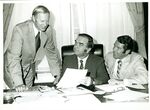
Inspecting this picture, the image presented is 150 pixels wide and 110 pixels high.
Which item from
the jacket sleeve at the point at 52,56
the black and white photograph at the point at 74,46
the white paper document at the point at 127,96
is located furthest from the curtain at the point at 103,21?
the white paper document at the point at 127,96

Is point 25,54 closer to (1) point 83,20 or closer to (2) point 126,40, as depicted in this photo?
(1) point 83,20

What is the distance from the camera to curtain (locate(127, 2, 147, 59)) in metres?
1.64

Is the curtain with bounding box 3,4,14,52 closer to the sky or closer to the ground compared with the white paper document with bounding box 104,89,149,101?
closer to the sky

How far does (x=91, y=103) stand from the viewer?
1.52 metres

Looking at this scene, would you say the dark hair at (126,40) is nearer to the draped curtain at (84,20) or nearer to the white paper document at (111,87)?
the draped curtain at (84,20)

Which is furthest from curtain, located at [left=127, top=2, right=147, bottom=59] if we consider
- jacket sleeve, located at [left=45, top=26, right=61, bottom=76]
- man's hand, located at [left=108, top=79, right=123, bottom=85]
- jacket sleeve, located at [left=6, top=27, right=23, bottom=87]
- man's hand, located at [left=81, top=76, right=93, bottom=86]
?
jacket sleeve, located at [left=6, top=27, right=23, bottom=87]

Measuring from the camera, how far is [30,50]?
5.42 feet

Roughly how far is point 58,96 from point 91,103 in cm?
21

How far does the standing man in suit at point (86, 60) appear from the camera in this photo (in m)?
1.61

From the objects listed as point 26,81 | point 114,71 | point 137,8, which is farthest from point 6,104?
point 137,8

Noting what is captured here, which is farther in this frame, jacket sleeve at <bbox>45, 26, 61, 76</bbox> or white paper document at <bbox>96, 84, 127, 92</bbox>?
jacket sleeve at <bbox>45, 26, 61, 76</bbox>

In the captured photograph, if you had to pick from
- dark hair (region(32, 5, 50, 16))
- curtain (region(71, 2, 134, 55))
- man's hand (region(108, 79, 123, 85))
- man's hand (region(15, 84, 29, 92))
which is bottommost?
man's hand (region(15, 84, 29, 92))

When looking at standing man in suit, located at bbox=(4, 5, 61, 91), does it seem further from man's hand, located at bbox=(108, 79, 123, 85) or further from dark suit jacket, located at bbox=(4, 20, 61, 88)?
man's hand, located at bbox=(108, 79, 123, 85)

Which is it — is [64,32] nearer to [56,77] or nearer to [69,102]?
[56,77]
